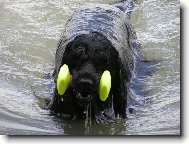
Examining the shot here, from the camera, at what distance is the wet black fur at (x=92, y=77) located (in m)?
3.76

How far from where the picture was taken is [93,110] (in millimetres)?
4070

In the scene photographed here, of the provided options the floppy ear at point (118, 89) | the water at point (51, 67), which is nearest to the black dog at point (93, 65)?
the floppy ear at point (118, 89)

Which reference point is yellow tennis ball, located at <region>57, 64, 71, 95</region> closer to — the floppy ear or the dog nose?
the dog nose

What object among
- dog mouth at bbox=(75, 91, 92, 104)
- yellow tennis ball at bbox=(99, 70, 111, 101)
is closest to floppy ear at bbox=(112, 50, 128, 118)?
yellow tennis ball at bbox=(99, 70, 111, 101)

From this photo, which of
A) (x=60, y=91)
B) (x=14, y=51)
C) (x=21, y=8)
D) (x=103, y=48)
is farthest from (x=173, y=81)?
(x=21, y=8)

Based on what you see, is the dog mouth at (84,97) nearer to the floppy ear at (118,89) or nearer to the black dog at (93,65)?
the black dog at (93,65)

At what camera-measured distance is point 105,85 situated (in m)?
3.76

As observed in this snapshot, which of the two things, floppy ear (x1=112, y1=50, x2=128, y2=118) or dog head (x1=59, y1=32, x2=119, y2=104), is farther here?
floppy ear (x1=112, y1=50, x2=128, y2=118)

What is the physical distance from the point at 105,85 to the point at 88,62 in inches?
8.3

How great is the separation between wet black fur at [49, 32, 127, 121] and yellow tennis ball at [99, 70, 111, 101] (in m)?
0.03

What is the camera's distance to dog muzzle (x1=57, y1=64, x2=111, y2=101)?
12.3ft

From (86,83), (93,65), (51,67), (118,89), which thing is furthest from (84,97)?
(51,67)

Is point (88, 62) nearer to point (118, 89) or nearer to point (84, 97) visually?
point (84, 97)

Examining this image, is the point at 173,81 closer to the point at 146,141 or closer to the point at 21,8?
the point at 146,141
